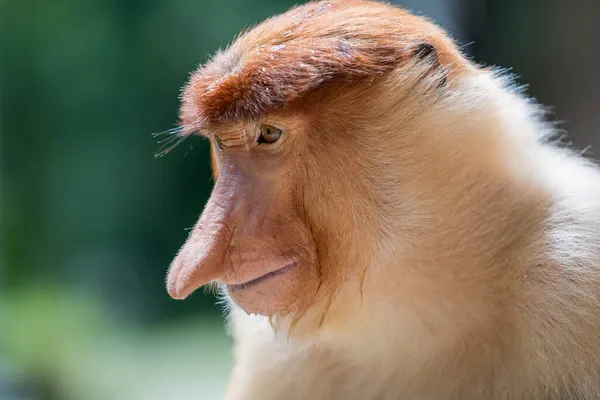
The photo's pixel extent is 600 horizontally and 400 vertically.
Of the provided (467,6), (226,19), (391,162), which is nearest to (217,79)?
(391,162)

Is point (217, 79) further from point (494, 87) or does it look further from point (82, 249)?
point (82, 249)

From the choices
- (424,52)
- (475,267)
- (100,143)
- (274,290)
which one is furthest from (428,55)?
(100,143)

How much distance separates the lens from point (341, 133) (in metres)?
1.12

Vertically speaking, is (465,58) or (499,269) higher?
(465,58)

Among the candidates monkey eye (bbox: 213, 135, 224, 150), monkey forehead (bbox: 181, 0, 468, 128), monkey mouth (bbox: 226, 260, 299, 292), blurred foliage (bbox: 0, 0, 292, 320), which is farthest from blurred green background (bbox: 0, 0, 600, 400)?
monkey mouth (bbox: 226, 260, 299, 292)

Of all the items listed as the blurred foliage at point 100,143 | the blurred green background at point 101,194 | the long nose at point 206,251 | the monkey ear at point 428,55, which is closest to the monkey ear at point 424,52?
the monkey ear at point 428,55

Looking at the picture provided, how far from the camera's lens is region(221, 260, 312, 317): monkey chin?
3.58 ft

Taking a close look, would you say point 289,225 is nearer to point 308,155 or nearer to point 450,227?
point 308,155

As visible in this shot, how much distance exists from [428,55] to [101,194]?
7.28 feet

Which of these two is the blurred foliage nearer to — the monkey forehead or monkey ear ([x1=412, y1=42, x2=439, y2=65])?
the monkey forehead

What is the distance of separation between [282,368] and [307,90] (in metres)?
0.56

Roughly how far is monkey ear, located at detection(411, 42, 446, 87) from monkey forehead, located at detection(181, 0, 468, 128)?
11 millimetres

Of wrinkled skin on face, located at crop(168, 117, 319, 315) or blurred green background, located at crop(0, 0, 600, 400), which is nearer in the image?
wrinkled skin on face, located at crop(168, 117, 319, 315)

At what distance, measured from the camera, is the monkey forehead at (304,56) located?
1.07m
